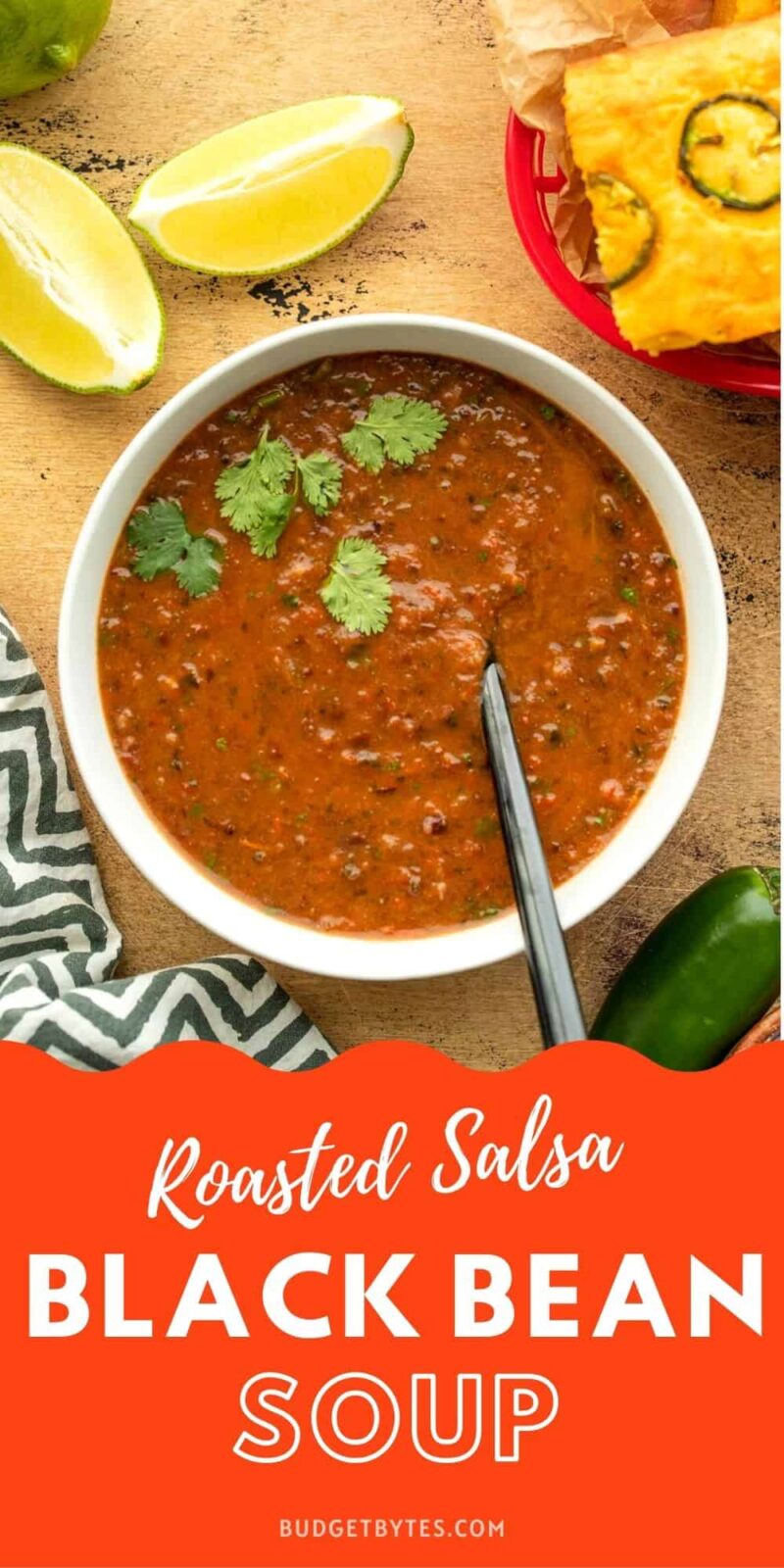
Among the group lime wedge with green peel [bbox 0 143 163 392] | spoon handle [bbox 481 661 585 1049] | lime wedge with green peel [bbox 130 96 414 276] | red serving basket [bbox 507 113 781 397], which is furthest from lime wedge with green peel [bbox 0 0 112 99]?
spoon handle [bbox 481 661 585 1049]

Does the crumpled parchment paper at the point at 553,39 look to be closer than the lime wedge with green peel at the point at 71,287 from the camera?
Yes

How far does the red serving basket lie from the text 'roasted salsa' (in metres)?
0.20

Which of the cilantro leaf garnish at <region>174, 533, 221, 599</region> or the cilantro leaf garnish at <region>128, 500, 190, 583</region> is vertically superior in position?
the cilantro leaf garnish at <region>128, 500, 190, 583</region>

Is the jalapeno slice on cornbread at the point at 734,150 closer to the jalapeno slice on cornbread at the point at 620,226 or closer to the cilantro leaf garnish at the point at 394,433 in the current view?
the jalapeno slice on cornbread at the point at 620,226

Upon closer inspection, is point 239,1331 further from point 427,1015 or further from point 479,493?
point 479,493

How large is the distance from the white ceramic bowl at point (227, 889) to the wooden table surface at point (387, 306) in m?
0.28

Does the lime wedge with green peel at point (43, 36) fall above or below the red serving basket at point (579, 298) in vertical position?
above

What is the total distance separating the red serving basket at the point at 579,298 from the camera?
2.56 metres

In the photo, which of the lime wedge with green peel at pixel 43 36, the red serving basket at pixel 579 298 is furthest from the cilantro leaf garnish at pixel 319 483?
the lime wedge with green peel at pixel 43 36

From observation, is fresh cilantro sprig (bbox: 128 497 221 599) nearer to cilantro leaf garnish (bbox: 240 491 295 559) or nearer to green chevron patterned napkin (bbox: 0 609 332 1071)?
cilantro leaf garnish (bbox: 240 491 295 559)

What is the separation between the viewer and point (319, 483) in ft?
8.20

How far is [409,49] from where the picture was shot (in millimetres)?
2756

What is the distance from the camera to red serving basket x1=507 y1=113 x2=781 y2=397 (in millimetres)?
2559

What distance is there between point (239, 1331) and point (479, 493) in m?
1.54
